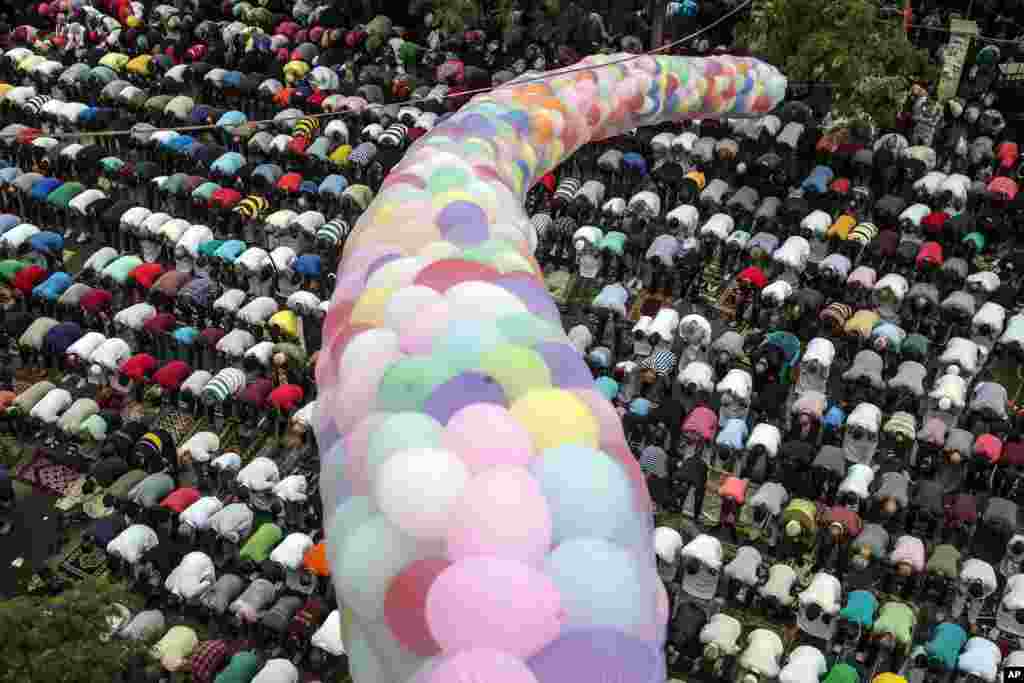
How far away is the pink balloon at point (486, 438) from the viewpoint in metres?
4.59

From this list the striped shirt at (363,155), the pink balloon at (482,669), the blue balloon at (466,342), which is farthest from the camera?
the striped shirt at (363,155)

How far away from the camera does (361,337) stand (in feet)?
17.6

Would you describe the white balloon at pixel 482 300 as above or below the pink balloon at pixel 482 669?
above

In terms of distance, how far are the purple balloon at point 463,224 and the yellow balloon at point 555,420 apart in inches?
57.8

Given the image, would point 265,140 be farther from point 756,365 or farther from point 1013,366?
point 1013,366

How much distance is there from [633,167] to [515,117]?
1718cm

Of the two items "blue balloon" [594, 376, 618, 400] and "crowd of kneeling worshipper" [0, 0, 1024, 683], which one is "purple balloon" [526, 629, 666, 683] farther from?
"blue balloon" [594, 376, 618, 400]

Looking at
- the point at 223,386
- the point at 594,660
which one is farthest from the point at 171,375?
the point at 594,660

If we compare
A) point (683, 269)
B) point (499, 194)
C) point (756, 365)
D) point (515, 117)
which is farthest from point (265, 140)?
point (499, 194)

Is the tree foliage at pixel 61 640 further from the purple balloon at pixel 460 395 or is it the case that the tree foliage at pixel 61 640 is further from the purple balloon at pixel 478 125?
the purple balloon at pixel 460 395

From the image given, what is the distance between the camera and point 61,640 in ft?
42.1

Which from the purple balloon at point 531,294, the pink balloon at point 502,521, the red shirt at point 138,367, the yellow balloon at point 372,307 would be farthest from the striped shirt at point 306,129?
the pink balloon at point 502,521

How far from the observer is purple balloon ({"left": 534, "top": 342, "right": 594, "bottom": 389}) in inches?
196

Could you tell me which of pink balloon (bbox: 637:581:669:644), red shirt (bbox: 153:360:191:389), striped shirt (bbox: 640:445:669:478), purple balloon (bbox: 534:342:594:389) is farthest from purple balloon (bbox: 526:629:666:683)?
red shirt (bbox: 153:360:191:389)
